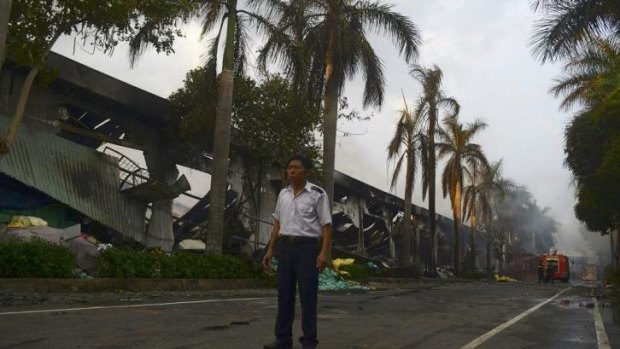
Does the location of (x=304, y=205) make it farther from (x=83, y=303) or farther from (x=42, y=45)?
(x=42, y=45)

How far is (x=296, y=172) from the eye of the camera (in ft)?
17.3

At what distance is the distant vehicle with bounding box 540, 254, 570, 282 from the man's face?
155ft

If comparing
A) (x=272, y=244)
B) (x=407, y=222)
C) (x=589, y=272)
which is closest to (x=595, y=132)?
(x=407, y=222)

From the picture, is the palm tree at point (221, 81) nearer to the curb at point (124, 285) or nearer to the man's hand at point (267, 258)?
the curb at point (124, 285)

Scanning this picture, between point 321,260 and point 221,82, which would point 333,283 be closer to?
point 221,82

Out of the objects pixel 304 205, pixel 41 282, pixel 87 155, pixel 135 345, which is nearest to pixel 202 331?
pixel 135 345

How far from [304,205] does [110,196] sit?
15883 mm

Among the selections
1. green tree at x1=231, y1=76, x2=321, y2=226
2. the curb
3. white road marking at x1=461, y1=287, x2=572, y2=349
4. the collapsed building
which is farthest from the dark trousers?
green tree at x1=231, y1=76, x2=321, y2=226

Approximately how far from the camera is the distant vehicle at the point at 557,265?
161 feet

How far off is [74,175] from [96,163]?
114cm

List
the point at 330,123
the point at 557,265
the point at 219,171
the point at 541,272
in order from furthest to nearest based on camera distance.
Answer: the point at 557,265
the point at 541,272
the point at 330,123
the point at 219,171

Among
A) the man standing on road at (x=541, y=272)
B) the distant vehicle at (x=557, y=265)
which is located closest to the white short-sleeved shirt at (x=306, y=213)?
the man standing on road at (x=541, y=272)

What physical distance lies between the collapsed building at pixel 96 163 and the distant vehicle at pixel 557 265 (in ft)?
99.1

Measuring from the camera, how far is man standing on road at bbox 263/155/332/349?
199 inches
